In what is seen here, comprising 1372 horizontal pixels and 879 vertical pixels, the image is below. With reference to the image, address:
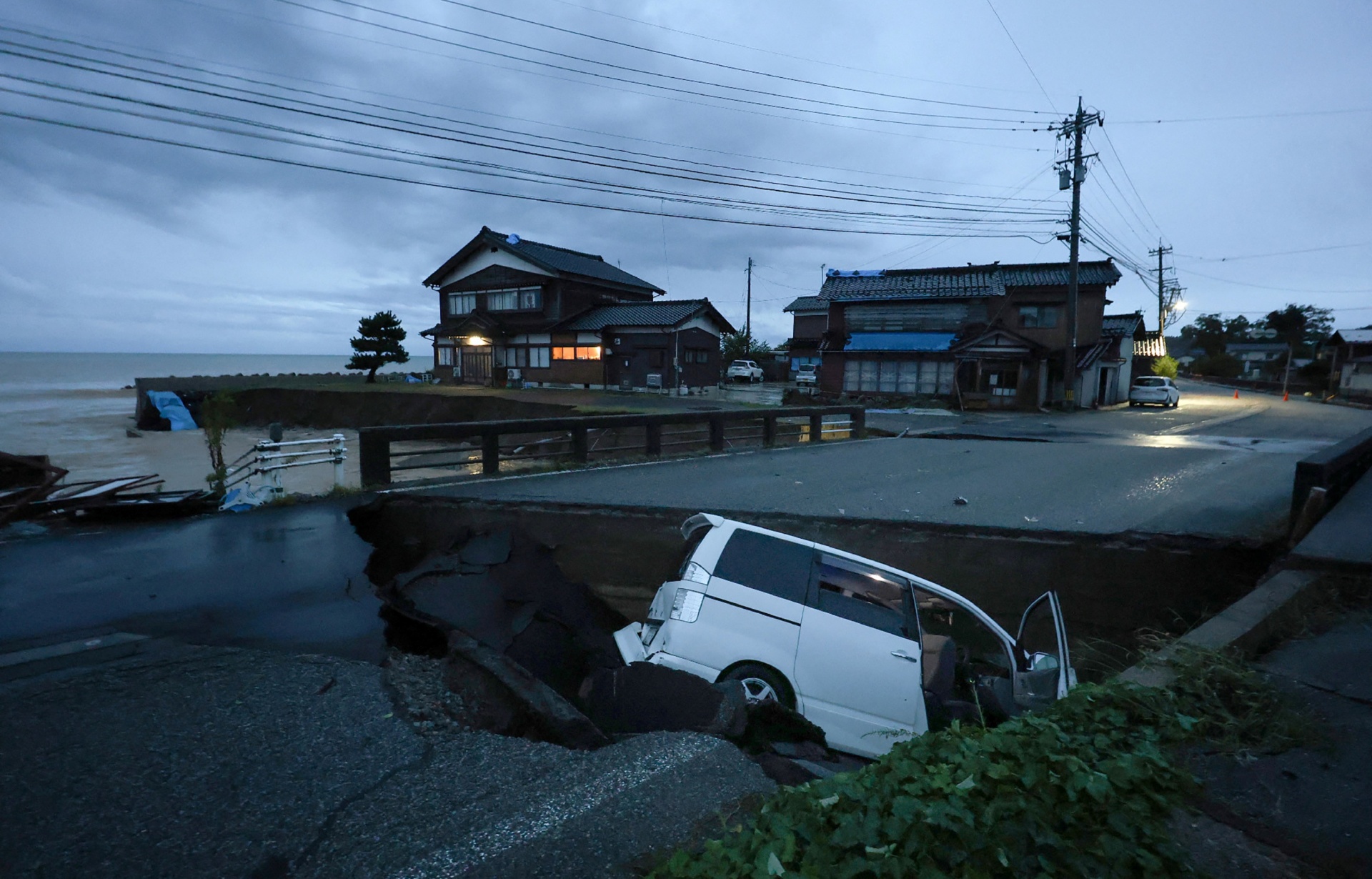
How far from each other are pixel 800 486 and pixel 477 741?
790cm

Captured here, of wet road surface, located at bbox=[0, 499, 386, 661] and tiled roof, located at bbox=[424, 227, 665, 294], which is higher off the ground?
tiled roof, located at bbox=[424, 227, 665, 294]

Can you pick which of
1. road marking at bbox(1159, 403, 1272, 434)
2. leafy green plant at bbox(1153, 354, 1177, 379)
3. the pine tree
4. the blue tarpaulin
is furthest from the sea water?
leafy green plant at bbox(1153, 354, 1177, 379)

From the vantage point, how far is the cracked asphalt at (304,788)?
2.89 meters

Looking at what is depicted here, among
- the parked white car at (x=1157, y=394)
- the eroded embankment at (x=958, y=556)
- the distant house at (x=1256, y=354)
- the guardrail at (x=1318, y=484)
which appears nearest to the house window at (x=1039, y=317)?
the parked white car at (x=1157, y=394)

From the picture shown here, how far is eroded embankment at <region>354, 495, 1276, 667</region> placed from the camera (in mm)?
7277

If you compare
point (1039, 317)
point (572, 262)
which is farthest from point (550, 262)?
point (1039, 317)

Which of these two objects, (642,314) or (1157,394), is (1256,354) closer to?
(1157,394)

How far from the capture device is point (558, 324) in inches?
1564

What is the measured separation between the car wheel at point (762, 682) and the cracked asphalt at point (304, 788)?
47.9 inches

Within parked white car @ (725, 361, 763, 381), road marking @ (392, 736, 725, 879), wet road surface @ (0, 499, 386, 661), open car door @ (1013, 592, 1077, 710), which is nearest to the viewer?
road marking @ (392, 736, 725, 879)

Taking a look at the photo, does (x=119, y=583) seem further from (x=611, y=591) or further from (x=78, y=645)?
(x=611, y=591)

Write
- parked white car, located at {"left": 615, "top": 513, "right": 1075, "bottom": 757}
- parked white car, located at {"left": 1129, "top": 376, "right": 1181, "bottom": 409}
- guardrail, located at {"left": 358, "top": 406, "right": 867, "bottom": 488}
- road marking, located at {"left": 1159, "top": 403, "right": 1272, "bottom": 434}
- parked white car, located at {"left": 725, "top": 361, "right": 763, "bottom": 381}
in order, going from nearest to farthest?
parked white car, located at {"left": 615, "top": 513, "right": 1075, "bottom": 757} < guardrail, located at {"left": 358, "top": 406, "right": 867, "bottom": 488} < road marking, located at {"left": 1159, "top": 403, "right": 1272, "bottom": 434} < parked white car, located at {"left": 1129, "top": 376, "right": 1181, "bottom": 409} < parked white car, located at {"left": 725, "top": 361, "right": 763, "bottom": 381}

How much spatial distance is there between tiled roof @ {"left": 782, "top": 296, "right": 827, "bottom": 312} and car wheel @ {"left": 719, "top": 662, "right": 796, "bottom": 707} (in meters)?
52.8

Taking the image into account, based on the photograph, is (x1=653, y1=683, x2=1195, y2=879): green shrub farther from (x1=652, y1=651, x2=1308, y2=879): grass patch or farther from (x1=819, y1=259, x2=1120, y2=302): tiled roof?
Result: (x1=819, y1=259, x2=1120, y2=302): tiled roof
